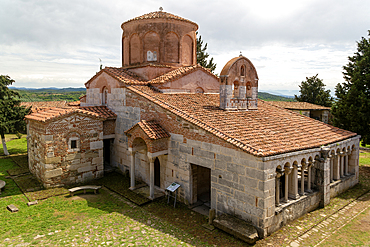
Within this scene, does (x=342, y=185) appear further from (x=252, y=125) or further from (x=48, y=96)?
(x=48, y=96)

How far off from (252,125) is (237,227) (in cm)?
440

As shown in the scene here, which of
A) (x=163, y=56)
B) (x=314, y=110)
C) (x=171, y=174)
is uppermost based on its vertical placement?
(x=163, y=56)

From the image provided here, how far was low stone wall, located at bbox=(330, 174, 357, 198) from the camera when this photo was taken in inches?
432

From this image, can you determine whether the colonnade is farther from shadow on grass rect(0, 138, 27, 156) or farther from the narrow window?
shadow on grass rect(0, 138, 27, 156)

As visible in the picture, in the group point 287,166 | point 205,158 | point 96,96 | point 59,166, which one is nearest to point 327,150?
point 287,166

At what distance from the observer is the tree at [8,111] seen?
58.9ft

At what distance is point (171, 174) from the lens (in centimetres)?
1122

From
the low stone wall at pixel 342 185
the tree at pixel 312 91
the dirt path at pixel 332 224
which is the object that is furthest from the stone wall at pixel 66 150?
the tree at pixel 312 91

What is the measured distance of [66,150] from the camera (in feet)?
41.0

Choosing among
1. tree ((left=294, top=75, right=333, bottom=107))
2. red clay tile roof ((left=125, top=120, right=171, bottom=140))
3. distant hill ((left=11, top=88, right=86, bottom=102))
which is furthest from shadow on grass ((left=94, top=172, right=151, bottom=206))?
distant hill ((left=11, top=88, right=86, bottom=102))

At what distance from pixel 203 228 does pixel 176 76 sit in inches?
348

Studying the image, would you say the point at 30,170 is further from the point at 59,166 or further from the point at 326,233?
the point at 326,233

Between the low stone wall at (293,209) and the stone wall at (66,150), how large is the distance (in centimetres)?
963

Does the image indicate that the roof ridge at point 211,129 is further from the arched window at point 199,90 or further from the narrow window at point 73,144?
the narrow window at point 73,144
